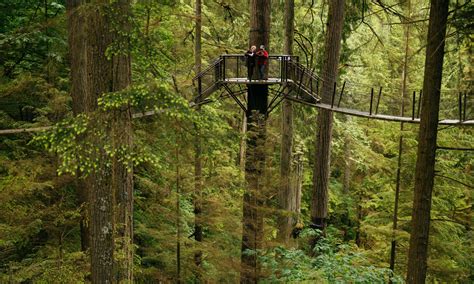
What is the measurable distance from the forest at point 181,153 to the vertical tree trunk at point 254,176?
3 centimetres

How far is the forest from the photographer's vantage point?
5102mm

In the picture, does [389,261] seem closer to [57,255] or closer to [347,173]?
[57,255]

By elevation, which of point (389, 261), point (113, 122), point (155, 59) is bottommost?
point (389, 261)

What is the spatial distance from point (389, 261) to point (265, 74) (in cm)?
627

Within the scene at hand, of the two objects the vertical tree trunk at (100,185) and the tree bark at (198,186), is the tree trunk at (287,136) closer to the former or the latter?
the tree bark at (198,186)

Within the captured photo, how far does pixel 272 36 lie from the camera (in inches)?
666

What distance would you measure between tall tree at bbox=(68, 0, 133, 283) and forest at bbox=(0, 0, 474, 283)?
0.02 meters

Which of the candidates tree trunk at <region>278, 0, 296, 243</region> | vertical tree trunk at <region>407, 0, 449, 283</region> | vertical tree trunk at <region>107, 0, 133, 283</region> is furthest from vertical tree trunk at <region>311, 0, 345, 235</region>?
vertical tree trunk at <region>107, 0, 133, 283</region>

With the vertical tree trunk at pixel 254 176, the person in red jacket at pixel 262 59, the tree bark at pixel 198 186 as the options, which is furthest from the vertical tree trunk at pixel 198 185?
the person in red jacket at pixel 262 59

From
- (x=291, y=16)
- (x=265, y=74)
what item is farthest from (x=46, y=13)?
(x=291, y=16)

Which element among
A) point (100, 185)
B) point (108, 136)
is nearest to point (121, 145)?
point (108, 136)

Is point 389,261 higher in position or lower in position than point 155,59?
lower

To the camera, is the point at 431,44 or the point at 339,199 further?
the point at 339,199

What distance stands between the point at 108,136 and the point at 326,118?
5703 millimetres
